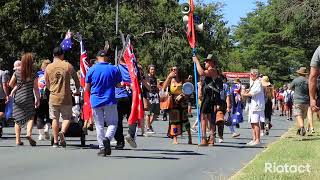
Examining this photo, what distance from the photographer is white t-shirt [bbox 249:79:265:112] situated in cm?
1452

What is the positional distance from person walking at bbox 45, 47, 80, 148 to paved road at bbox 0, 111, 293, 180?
1.98 ft

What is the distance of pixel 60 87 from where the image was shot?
1220 cm

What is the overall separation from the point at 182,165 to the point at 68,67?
3376 mm

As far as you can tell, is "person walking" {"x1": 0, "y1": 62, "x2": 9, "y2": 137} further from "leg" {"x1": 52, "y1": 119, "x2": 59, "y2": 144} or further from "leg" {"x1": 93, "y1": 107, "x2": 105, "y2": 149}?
"leg" {"x1": 93, "y1": 107, "x2": 105, "y2": 149}

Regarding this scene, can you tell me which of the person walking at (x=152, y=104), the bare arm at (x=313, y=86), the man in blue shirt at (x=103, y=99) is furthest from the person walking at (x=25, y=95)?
the bare arm at (x=313, y=86)

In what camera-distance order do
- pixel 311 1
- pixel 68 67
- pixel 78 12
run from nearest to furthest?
pixel 68 67 < pixel 311 1 < pixel 78 12

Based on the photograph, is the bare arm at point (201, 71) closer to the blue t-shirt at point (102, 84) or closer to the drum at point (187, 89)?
the drum at point (187, 89)

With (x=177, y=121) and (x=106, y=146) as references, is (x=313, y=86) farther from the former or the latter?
(x=177, y=121)

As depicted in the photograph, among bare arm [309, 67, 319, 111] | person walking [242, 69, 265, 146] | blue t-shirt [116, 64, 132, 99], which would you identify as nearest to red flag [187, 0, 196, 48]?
person walking [242, 69, 265, 146]

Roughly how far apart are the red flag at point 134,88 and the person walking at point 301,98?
553 cm

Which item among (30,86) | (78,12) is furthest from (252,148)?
(78,12)

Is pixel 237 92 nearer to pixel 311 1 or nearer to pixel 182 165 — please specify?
pixel 182 165

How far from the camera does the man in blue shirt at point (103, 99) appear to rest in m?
11.0

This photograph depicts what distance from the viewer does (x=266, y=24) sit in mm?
78562
